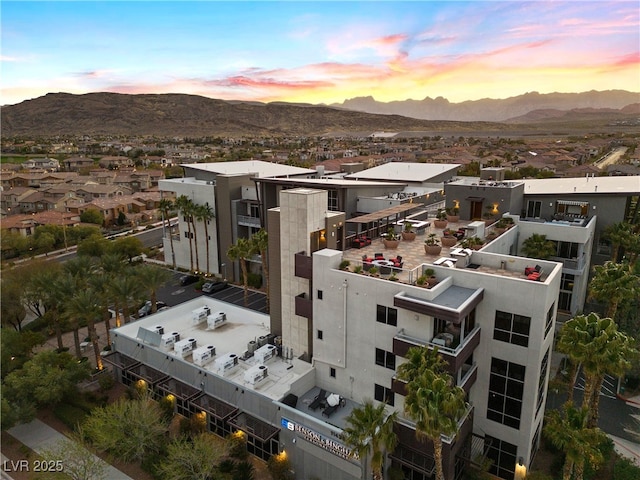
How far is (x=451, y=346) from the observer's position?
25438 mm

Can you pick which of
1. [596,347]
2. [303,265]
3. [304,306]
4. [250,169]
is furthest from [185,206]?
[596,347]

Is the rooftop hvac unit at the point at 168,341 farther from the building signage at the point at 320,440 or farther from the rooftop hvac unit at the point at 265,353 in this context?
the building signage at the point at 320,440

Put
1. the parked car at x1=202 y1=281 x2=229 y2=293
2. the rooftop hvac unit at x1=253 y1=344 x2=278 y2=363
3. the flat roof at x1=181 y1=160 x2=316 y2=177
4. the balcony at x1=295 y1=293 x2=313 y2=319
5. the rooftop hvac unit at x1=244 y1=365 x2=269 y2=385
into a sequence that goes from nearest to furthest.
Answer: the rooftop hvac unit at x1=244 y1=365 x2=269 y2=385, the balcony at x1=295 y1=293 x2=313 y2=319, the rooftop hvac unit at x1=253 y1=344 x2=278 y2=363, the parked car at x1=202 y1=281 x2=229 y2=293, the flat roof at x1=181 y1=160 x2=316 y2=177

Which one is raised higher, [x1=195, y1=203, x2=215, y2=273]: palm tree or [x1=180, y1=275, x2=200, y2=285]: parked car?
[x1=195, y1=203, x2=215, y2=273]: palm tree

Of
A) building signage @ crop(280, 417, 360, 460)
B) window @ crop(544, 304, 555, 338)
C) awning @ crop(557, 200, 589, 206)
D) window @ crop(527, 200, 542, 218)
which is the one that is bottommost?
building signage @ crop(280, 417, 360, 460)

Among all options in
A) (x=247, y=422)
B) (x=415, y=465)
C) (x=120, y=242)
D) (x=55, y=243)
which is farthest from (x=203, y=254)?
(x=415, y=465)

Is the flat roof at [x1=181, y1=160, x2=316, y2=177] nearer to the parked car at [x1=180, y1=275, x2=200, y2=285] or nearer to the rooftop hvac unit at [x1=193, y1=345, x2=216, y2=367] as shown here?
the parked car at [x1=180, y1=275, x2=200, y2=285]

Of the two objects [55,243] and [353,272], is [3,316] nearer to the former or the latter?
[55,243]

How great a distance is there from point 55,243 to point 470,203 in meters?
76.0

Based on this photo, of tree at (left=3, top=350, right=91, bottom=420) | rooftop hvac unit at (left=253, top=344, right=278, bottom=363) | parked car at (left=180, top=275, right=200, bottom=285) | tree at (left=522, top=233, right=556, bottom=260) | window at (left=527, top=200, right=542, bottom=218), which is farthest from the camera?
parked car at (left=180, top=275, right=200, bottom=285)

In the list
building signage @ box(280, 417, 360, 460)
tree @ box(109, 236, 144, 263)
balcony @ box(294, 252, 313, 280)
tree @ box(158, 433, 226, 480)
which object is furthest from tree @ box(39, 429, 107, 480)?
tree @ box(109, 236, 144, 263)

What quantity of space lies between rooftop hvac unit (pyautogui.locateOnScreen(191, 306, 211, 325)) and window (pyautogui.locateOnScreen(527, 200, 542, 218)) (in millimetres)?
39374

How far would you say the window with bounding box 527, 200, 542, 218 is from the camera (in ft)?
164

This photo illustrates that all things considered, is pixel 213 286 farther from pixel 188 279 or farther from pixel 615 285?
pixel 615 285
